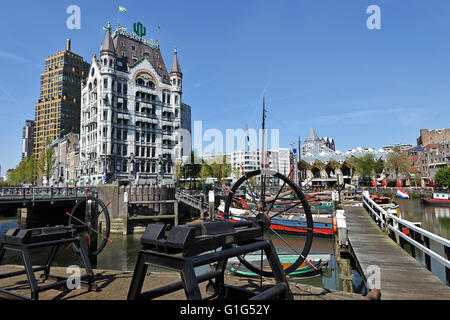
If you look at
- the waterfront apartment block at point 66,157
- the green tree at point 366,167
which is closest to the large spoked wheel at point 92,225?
the waterfront apartment block at point 66,157

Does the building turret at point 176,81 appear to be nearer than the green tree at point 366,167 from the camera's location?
Yes

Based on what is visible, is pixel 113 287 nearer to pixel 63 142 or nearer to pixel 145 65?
pixel 145 65

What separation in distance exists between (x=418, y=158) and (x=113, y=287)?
5262 inches

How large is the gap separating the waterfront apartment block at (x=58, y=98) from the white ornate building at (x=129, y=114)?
241 feet

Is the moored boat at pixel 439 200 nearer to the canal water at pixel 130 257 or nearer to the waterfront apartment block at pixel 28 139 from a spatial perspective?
the canal water at pixel 130 257

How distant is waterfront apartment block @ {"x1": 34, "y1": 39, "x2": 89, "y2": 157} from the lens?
433 feet

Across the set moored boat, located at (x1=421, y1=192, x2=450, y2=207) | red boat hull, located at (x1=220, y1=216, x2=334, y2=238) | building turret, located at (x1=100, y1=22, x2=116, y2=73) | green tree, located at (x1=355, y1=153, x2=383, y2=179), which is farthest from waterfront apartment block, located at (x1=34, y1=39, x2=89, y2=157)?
moored boat, located at (x1=421, y1=192, x2=450, y2=207)

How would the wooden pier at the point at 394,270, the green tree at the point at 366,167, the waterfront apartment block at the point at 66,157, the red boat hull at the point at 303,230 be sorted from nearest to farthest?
1. the wooden pier at the point at 394,270
2. the red boat hull at the point at 303,230
3. the waterfront apartment block at the point at 66,157
4. the green tree at the point at 366,167

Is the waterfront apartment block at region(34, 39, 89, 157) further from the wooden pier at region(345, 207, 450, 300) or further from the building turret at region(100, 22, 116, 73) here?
the wooden pier at region(345, 207, 450, 300)

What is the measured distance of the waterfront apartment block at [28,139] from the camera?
175 metres

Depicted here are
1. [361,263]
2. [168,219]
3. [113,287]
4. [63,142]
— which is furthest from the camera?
[63,142]
